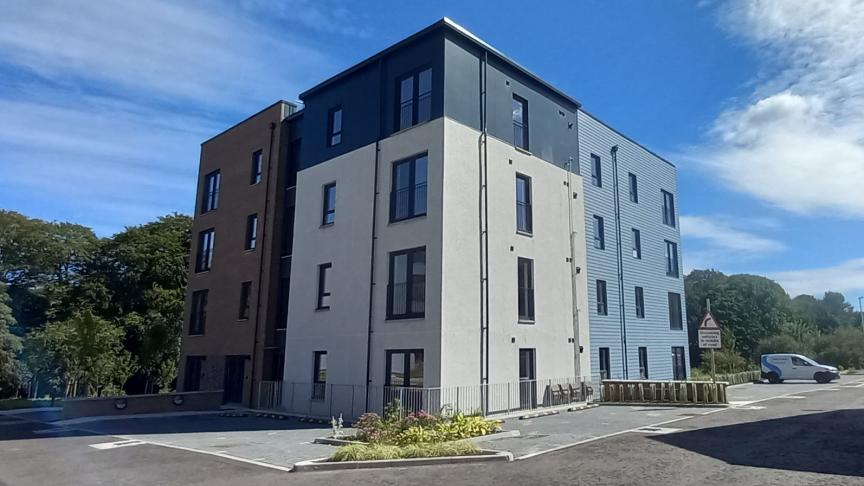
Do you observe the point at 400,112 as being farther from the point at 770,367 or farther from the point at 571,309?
the point at 770,367

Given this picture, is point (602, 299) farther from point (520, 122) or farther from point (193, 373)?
point (193, 373)

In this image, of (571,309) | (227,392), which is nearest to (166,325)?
(227,392)

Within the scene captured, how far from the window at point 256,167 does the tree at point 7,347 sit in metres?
19.7

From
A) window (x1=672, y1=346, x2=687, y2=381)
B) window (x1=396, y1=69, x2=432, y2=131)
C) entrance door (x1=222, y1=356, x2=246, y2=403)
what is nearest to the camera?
window (x1=396, y1=69, x2=432, y2=131)

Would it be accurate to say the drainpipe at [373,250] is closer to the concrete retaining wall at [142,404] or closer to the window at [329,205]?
the window at [329,205]

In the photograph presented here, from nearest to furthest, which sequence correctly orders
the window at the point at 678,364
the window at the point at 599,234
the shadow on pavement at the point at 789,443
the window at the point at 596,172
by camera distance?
the shadow on pavement at the point at 789,443 < the window at the point at 599,234 < the window at the point at 596,172 < the window at the point at 678,364

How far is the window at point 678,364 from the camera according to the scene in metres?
29.3

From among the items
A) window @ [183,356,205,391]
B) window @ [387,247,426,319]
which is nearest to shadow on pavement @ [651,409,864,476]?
window @ [387,247,426,319]

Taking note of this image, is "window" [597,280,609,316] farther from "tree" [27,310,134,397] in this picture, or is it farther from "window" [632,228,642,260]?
"tree" [27,310,134,397]

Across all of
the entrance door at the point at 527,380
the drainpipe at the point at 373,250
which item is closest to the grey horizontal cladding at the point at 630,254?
the entrance door at the point at 527,380

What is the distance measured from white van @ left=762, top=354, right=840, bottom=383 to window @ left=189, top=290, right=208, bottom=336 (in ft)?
105

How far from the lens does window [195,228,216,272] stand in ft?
94.0

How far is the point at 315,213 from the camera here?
22.5m

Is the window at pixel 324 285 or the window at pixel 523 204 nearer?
the window at pixel 523 204
